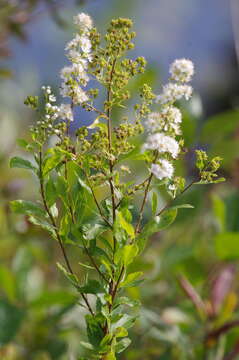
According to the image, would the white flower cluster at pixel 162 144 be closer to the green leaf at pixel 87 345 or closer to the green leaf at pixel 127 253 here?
the green leaf at pixel 127 253

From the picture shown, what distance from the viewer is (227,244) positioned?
1.05 metres

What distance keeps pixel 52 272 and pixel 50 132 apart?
107 centimetres

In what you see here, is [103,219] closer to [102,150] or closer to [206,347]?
[102,150]

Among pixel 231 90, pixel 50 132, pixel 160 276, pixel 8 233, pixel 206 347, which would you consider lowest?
pixel 206 347

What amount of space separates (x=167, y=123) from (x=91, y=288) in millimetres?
177

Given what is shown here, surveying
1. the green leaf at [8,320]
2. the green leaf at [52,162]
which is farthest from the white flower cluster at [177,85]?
the green leaf at [8,320]

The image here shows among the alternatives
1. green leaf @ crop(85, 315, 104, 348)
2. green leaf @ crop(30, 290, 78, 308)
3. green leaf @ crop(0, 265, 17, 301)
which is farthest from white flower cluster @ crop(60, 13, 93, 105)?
green leaf @ crop(0, 265, 17, 301)

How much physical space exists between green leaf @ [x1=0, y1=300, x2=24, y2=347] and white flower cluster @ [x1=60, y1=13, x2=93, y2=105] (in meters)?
0.64

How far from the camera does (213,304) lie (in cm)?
115

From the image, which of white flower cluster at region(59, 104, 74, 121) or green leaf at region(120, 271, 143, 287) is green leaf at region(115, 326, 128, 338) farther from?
white flower cluster at region(59, 104, 74, 121)

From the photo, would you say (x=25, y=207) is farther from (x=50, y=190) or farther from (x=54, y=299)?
(x=54, y=299)

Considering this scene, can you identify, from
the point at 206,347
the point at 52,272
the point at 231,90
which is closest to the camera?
the point at 206,347

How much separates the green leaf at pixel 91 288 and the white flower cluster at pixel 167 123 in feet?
0.43

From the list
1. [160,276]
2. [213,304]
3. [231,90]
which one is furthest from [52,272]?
[231,90]
